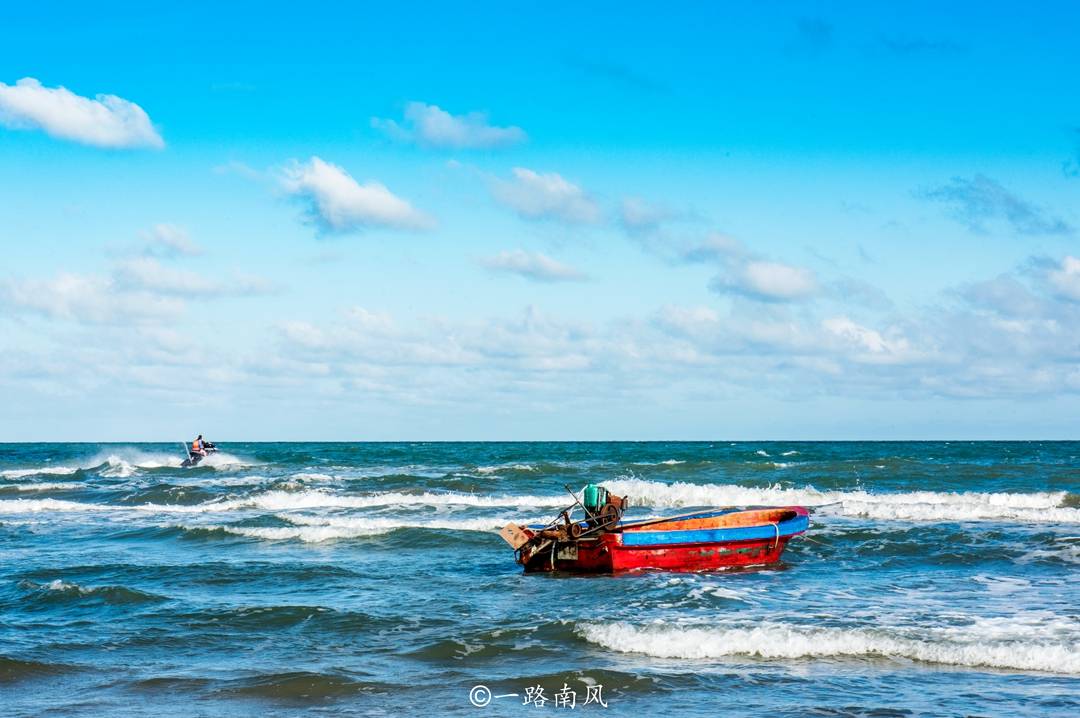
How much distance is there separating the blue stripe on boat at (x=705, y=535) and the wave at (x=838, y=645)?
546cm

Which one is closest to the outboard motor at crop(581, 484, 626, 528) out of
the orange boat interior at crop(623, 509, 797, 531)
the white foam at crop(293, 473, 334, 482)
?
the orange boat interior at crop(623, 509, 797, 531)

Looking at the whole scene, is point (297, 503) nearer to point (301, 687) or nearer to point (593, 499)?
point (593, 499)

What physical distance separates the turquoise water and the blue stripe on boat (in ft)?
2.49

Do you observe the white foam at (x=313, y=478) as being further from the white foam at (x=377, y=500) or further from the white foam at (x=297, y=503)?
the white foam at (x=297, y=503)

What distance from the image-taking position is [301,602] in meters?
16.2

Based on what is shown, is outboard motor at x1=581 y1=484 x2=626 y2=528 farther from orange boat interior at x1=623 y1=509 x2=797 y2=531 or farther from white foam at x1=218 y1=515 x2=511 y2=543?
white foam at x1=218 y1=515 x2=511 y2=543

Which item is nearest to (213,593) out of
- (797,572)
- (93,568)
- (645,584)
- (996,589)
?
(93,568)

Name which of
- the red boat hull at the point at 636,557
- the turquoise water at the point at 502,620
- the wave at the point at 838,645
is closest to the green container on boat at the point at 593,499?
the red boat hull at the point at 636,557

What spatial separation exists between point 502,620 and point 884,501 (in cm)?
2172

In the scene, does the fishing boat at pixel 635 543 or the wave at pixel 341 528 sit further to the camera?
the wave at pixel 341 528

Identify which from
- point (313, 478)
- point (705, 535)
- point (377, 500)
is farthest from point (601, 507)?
point (313, 478)

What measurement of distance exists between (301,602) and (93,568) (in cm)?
592

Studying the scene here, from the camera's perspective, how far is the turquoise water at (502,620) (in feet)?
34.9

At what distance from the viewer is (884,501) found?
106 ft
